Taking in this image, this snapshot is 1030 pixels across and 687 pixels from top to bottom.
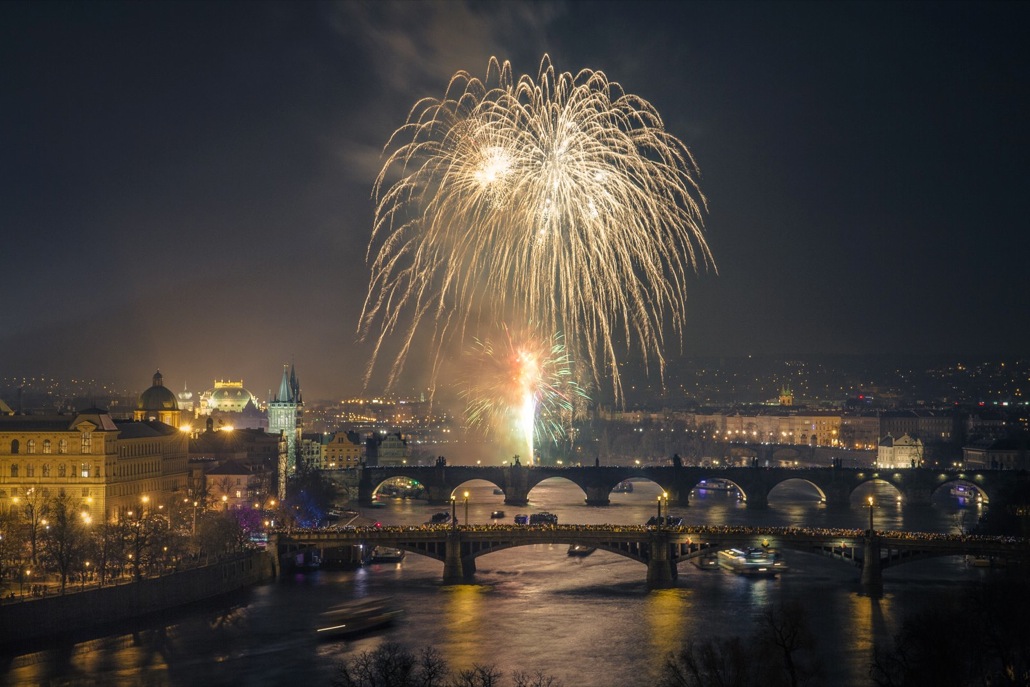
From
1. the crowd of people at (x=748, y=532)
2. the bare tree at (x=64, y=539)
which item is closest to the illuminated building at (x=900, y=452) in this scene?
the crowd of people at (x=748, y=532)

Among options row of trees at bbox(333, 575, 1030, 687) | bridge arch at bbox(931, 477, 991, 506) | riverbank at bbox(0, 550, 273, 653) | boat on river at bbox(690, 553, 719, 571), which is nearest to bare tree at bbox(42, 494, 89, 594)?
riverbank at bbox(0, 550, 273, 653)

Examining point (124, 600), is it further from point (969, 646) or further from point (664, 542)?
point (969, 646)

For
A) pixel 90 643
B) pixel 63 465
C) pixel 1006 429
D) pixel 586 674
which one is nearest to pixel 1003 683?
pixel 586 674

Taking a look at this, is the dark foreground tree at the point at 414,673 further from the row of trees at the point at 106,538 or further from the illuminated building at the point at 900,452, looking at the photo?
the illuminated building at the point at 900,452

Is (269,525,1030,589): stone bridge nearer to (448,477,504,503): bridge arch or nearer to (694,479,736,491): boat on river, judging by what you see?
(448,477,504,503): bridge arch

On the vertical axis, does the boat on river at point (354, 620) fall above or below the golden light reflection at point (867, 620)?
above

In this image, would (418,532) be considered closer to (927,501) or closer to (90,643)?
(90,643)
